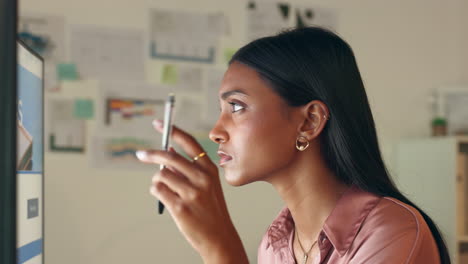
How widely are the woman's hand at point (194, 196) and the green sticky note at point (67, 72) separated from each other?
6.07ft

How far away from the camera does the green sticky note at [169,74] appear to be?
269 centimetres

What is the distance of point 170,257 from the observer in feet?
8.66

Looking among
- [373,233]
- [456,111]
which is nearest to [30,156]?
[373,233]

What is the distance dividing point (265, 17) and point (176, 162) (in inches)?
86.5

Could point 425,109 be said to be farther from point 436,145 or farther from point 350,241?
point 350,241

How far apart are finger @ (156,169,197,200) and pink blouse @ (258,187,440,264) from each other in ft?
1.22

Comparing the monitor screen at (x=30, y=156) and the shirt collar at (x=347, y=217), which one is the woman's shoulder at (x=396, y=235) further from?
the monitor screen at (x=30, y=156)

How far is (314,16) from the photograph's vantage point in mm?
2947

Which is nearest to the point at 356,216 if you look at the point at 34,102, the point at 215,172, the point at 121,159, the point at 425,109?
the point at 215,172

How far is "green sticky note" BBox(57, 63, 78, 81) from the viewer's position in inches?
99.3

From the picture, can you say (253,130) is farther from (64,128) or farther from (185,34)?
(185,34)

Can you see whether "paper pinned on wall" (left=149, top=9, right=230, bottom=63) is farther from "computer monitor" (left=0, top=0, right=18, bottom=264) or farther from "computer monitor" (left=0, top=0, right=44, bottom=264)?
"computer monitor" (left=0, top=0, right=18, bottom=264)

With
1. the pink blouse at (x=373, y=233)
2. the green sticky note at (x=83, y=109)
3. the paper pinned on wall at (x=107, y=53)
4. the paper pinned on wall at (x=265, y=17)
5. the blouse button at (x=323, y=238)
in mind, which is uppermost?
the paper pinned on wall at (x=265, y=17)

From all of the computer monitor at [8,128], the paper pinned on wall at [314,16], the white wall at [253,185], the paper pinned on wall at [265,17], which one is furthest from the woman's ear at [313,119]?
the paper pinned on wall at [314,16]
